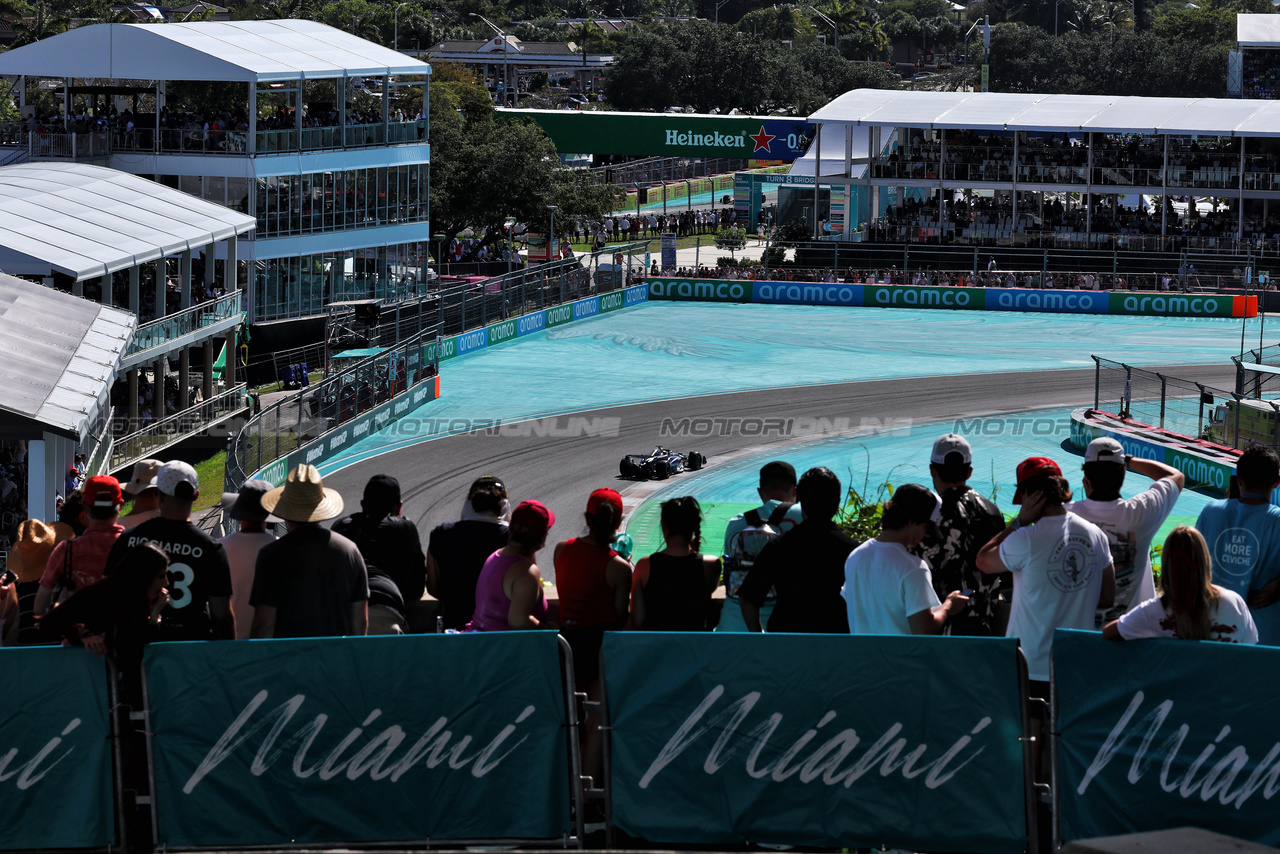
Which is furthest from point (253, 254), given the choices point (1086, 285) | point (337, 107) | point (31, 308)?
point (1086, 285)

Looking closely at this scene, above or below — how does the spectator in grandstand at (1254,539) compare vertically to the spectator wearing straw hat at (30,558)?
above

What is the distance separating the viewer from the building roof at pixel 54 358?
1834 centimetres

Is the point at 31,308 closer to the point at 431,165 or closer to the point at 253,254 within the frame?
the point at 253,254

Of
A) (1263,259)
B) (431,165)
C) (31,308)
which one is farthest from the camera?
(431,165)

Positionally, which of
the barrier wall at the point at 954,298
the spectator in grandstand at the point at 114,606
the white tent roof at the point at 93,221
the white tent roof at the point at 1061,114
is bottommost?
the barrier wall at the point at 954,298

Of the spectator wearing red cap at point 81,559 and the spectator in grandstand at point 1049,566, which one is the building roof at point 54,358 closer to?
the spectator wearing red cap at point 81,559

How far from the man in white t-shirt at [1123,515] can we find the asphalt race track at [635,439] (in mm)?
19344

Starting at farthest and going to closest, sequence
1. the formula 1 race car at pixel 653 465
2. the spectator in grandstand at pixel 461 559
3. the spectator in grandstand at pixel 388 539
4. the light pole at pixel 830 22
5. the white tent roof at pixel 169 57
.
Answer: the light pole at pixel 830 22, the white tent roof at pixel 169 57, the formula 1 race car at pixel 653 465, the spectator in grandstand at pixel 461 559, the spectator in grandstand at pixel 388 539

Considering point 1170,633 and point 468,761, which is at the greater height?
point 1170,633

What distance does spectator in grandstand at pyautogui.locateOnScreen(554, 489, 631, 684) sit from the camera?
896cm

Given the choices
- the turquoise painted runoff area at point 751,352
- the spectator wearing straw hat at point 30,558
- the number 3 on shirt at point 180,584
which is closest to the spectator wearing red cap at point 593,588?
the number 3 on shirt at point 180,584

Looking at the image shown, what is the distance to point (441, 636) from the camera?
26.0ft

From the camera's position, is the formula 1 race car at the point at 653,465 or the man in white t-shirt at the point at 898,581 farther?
the formula 1 race car at the point at 653,465

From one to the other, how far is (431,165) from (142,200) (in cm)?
2735
